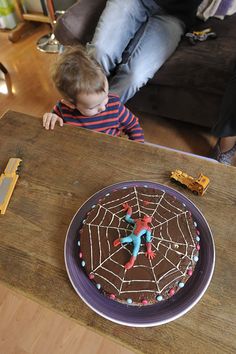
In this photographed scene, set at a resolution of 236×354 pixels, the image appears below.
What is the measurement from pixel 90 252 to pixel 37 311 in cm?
64

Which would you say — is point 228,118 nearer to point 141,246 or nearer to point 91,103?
point 91,103

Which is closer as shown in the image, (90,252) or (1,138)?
(90,252)

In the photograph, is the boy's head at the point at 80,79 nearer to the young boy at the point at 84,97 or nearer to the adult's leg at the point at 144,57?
the young boy at the point at 84,97

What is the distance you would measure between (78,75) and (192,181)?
441 mm

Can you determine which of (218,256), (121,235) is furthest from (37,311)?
(218,256)

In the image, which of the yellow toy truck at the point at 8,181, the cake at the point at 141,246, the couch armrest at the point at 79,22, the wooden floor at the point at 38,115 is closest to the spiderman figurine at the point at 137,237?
the cake at the point at 141,246

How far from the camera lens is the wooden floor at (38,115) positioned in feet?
3.27

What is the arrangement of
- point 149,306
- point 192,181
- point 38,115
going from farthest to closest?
point 38,115
point 192,181
point 149,306

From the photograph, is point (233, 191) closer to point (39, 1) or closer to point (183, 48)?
point (183, 48)

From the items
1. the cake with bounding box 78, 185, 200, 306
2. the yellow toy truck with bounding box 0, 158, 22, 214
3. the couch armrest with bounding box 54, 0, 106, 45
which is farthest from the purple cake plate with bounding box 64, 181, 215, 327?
the couch armrest with bounding box 54, 0, 106, 45

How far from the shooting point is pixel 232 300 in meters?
0.52

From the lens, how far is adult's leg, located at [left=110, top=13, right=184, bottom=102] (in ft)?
4.36

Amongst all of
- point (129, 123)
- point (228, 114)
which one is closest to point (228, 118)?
point (228, 114)

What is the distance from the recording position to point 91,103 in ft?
2.89
